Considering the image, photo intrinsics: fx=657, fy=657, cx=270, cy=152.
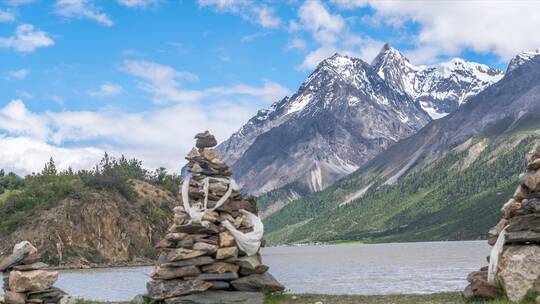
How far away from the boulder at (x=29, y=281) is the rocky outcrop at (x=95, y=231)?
11481 centimetres

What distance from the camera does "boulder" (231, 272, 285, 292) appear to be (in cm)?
3072

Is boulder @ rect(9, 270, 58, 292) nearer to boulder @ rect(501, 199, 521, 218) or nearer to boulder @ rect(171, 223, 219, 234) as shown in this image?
boulder @ rect(171, 223, 219, 234)

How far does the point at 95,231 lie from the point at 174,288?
13532 centimetres

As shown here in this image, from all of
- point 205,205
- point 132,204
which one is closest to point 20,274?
point 205,205

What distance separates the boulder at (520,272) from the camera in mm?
25016

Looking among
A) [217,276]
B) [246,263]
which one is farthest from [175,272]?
[246,263]

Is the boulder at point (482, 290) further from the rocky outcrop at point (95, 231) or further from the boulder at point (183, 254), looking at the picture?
the rocky outcrop at point (95, 231)

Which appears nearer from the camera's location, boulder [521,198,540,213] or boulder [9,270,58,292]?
boulder [521,198,540,213]

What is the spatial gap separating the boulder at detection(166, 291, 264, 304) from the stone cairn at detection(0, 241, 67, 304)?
716 centimetres

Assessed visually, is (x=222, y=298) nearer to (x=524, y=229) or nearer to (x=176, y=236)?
(x=176, y=236)

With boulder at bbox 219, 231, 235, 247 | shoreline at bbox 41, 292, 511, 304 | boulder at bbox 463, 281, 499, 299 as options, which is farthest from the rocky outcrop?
boulder at bbox 463, 281, 499, 299

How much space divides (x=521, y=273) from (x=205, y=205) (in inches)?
583

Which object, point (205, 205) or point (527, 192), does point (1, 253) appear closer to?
point (205, 205)

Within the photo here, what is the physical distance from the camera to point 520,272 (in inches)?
999
